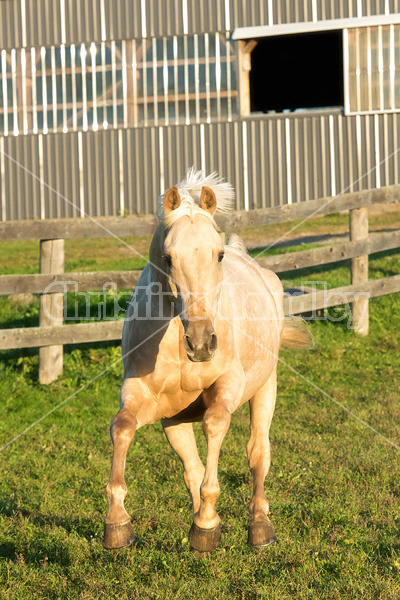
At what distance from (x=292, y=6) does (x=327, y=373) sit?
450 inches

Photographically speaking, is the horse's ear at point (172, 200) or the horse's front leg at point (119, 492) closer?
the horse's front leg at point (119, 492)

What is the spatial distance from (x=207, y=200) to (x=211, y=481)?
4.99 feet

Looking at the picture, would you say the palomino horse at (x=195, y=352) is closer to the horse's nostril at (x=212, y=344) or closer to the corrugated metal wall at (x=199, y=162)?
the horse's nostril at (x=212, y=344)

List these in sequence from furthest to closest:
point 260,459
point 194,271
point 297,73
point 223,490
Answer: point 297,73 → point 223,490 → point 260,459 → point 194,271

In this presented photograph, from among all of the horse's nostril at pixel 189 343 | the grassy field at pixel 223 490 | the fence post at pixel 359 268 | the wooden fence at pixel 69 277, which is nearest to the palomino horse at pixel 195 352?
the horse's nostril at pixel 189 343

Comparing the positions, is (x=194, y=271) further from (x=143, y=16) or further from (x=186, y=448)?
(x=143, y=16)

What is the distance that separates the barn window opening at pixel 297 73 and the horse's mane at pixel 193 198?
16.1m

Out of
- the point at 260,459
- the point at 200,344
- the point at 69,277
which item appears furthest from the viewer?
the point at 69,277

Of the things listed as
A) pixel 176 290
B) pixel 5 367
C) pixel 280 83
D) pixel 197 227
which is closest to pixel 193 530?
pixel 176 290

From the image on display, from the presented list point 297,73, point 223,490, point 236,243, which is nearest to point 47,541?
point 223,490

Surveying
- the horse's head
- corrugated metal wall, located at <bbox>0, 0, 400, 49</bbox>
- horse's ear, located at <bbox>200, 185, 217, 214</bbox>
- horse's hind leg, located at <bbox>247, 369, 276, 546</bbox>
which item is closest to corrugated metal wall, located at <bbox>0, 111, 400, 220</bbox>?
corrugated metal wall, located at <bbox>0, 0, 400, 49</bbox>

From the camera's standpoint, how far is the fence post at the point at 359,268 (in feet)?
32.7

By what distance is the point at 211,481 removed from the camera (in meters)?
3.69

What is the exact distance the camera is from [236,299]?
4598 mm
